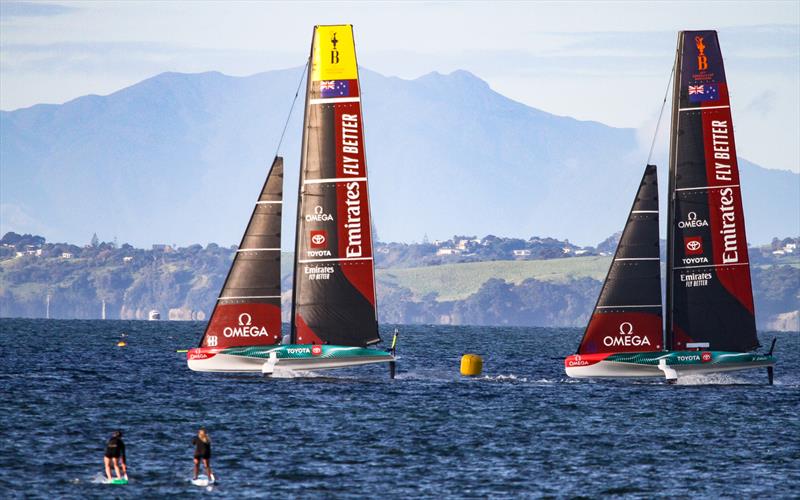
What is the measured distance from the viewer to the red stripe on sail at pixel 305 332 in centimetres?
6688

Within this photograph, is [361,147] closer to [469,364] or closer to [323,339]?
[323,339]

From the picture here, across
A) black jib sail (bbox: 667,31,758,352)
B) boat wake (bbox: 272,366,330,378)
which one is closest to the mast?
black jib sail (bbox: 667,31,758,352)

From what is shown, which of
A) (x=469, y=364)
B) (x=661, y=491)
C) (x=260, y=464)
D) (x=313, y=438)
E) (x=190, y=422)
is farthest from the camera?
(x=469, y=364)

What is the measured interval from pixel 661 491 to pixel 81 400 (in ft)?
103

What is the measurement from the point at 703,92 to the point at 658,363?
12329 millimetres

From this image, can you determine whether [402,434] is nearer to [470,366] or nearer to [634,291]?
[634,291]

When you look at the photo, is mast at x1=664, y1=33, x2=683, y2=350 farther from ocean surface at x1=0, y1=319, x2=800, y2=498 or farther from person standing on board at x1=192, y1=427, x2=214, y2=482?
person standing on board at x1=192, y1=427, x2=214, y2=482

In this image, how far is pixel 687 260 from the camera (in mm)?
67062

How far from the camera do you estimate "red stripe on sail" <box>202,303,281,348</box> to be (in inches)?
2653

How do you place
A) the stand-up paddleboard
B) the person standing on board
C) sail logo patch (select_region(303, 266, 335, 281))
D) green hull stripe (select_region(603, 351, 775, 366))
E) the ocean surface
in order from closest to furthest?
the person standing on board → the stand-up paddleboard → the ocean surface → green hull stripe (select_region(603, 351, 775, 366)) → sail logo patch (select_region(303, 266, 335, 281))

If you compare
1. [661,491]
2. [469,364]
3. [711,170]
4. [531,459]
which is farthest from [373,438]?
[469,364]

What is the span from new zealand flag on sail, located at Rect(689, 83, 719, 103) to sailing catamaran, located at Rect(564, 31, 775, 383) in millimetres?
45

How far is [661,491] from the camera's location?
42.5 meters

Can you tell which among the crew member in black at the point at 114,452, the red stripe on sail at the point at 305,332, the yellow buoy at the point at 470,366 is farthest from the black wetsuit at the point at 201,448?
the yellow buoy at the point at 470,366
